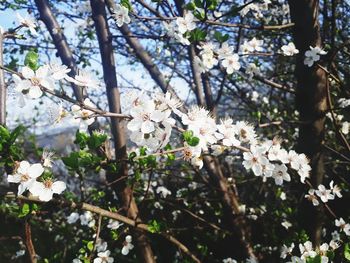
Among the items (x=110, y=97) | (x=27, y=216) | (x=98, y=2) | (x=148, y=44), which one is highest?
(x=148, y=44)

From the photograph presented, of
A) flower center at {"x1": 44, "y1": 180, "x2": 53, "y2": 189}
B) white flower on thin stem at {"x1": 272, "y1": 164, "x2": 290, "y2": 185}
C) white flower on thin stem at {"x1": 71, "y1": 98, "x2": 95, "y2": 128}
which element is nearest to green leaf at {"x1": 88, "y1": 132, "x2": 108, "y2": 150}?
white flower on thin stem at {"x1": 71, "y1": 98, "x2": 95, "y2": 128}

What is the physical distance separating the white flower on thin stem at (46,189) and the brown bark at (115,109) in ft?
3.06

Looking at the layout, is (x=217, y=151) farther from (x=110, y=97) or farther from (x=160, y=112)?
(x=110, y=97)

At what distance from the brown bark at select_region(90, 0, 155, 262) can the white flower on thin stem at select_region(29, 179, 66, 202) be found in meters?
0.93

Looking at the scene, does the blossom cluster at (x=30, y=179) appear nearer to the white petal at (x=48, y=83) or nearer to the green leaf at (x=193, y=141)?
the white petal at (x=48, y=83)

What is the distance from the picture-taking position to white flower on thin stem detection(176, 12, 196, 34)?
6.86 feet

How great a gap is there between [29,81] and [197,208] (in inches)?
143

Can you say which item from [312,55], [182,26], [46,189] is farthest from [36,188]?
[312,55]

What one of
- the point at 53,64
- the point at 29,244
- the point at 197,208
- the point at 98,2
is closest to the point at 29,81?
the point at 53,64

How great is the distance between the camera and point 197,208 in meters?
4.65

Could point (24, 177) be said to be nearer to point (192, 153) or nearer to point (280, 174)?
point (192, 153)

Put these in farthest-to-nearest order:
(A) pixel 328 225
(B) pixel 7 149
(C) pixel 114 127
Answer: (A) pixel 328 225, (C) pixel 114 127, (B) pixel 7 149

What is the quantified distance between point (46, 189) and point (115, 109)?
1.16 metres

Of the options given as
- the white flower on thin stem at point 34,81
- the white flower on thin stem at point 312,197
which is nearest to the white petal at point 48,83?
the white flower on thin stem at point 34,81
